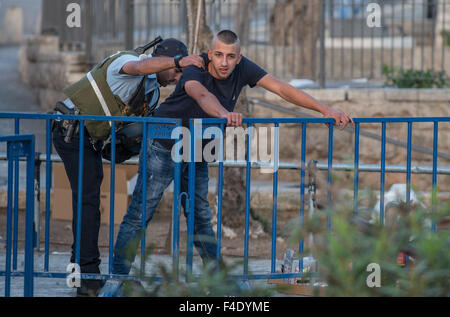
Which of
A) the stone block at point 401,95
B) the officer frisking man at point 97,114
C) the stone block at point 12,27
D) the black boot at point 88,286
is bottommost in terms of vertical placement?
the black boot at point 88,286

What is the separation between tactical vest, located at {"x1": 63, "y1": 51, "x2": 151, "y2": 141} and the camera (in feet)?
16.9

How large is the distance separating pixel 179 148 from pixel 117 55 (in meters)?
0.72

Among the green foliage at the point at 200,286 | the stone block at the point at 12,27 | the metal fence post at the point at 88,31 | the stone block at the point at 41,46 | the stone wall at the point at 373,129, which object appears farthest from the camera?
the stone block at the point at 12,27

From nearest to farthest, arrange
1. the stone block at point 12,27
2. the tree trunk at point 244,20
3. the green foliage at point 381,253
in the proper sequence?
the green foliage at point 381,253 → the tree trunk at point 244,20 → the stone block at point 12,27

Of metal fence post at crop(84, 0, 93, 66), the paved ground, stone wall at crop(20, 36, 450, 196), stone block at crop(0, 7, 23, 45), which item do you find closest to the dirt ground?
the paved ground

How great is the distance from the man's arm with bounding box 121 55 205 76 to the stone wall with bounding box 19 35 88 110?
192 inches

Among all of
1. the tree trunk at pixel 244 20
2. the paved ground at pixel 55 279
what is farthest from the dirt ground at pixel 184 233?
the tree trunk at pixel 244 20

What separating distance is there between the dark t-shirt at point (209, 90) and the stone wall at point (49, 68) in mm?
4711

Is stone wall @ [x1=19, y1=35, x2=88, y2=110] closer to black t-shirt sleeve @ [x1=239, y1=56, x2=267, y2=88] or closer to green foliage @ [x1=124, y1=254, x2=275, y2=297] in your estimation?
black t-shirt sleeve @ [x1=239, y1=56, x2=267, y2=88]

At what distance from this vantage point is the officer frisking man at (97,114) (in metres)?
5.16

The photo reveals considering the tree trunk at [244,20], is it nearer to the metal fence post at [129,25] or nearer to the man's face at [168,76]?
the metal fence post at [129,25]

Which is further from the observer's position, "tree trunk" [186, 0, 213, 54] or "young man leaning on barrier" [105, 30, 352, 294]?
"tree trunk" [186, 0, 213, 54]

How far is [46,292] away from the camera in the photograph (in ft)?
18.0

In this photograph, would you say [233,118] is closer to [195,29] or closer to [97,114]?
[97,114]
